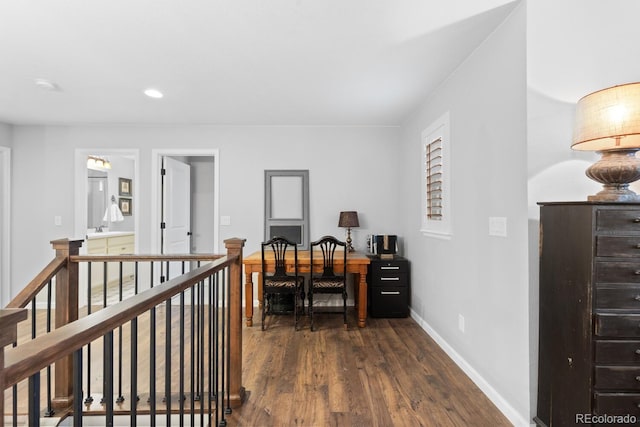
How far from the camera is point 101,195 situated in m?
5.96

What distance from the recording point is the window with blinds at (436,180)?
2.90m

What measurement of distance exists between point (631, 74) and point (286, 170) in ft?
10.8

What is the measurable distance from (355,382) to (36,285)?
2054mm

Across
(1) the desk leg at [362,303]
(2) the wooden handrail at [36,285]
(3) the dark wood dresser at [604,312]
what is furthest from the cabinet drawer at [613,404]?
(2) the wooden handrail at [36,285]

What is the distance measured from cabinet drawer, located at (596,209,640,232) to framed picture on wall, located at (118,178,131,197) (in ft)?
22.4

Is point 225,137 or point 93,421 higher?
point 225,137

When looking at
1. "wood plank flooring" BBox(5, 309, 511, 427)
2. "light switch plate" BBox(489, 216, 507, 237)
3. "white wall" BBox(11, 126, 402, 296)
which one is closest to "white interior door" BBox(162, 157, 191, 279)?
"white wall" BBox(11, 126, 402, 296)

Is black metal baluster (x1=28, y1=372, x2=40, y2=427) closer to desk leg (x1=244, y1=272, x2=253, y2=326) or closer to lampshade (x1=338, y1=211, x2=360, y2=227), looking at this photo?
desk leg (x1=244, y1=272, x2=253, y2=326)

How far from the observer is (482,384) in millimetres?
2275

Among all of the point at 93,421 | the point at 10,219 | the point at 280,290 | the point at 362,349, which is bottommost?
the point at 93,421

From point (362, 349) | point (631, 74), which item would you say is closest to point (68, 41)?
point (362, 349)

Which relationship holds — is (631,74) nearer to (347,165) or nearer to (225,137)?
(347,165)

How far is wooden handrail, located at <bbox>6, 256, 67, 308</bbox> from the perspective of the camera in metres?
1.73

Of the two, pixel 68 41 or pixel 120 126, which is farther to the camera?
pixel 120 126
